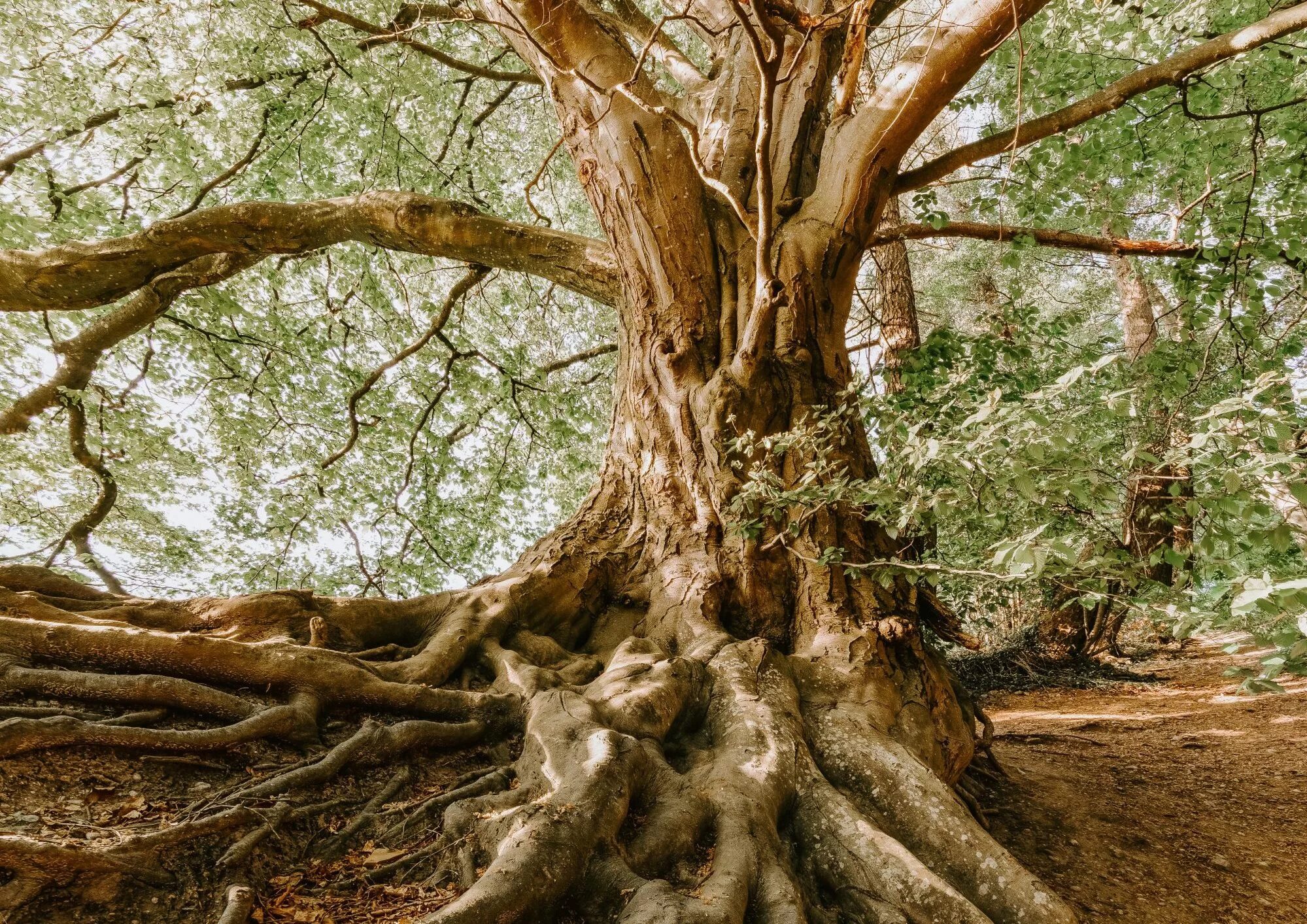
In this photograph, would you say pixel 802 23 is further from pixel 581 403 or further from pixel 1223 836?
pixel 581 403

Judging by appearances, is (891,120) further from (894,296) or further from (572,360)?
(572,360)

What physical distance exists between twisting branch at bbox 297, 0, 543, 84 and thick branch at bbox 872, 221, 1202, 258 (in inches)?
151

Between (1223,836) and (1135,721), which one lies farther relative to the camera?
(1135,721)

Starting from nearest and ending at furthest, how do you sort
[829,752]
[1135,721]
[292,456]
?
[829,752]
[1135,721]
[292,456]

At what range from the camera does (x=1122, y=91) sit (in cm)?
341

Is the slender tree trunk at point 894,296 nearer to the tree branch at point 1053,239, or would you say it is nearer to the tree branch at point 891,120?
the tree branch at point 1053,239

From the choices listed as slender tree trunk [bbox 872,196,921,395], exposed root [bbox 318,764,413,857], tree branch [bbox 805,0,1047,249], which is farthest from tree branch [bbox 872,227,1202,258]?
exposed root [bbox 318,764,413,857]

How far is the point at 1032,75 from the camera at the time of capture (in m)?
5.89

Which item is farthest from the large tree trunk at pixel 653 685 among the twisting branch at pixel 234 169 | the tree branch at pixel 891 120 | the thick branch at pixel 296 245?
the twisting branch at pixel 234 169

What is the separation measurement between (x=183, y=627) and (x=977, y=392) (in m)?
4.31

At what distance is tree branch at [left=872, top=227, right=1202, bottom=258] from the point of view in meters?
4.56

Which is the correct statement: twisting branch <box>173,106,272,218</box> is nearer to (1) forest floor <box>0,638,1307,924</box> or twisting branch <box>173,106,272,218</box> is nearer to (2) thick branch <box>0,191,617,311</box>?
(2) thick branch <box>0,191,617,311</box>

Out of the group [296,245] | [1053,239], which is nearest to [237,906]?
[296,245]

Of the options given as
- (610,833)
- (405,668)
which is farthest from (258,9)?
(610,833)
